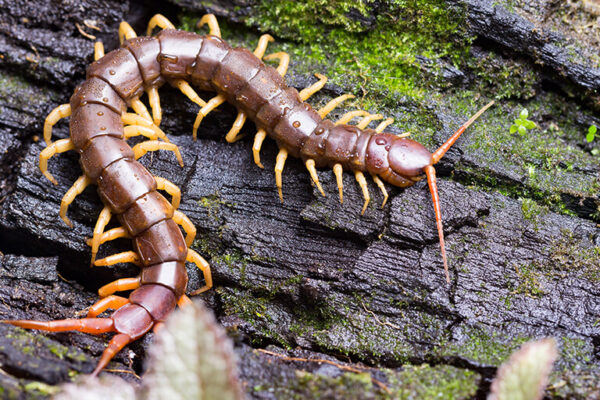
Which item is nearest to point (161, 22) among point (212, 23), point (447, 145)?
point (212, 23)

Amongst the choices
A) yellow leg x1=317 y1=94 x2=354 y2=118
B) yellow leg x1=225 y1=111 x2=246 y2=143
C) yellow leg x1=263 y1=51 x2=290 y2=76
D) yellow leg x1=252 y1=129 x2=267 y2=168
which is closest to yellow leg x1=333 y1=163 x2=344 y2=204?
yellow leg x1=317 y1=94 x2=354 y2=118

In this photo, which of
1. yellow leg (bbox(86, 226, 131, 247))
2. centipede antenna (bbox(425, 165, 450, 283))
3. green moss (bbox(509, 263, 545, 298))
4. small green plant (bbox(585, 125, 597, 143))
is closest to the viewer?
centipede antenna (bbox(425, 165, 450, 283))

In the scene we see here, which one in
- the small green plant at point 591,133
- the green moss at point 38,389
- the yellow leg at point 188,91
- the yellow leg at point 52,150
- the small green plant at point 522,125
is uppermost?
the small green plant at point 591,133

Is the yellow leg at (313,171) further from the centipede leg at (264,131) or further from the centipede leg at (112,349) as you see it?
the centipede leg at (112,349)

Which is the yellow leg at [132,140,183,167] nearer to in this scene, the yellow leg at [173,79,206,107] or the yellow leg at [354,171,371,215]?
the yellow leg at [173,79,206,107]

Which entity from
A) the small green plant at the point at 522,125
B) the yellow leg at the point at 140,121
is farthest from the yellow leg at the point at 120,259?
the small green plant at the point at 522,125

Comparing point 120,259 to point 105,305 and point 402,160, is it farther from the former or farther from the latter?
point 402,160

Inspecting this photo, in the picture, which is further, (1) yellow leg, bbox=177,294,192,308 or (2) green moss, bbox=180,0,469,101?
(2) green moss, bbox=180,0,469,101
